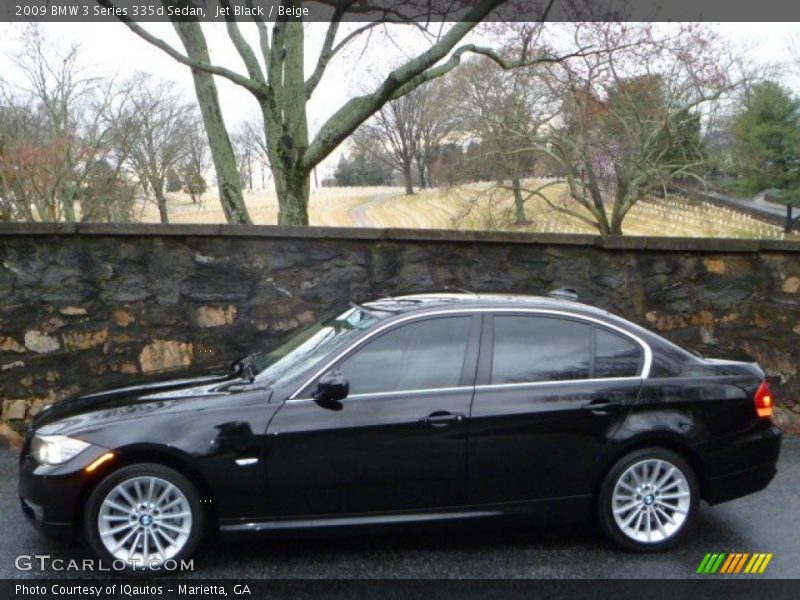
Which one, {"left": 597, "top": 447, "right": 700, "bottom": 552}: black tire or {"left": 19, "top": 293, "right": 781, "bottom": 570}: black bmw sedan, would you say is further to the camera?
{"left": 597, "top": 447, "right": 700, "bottom": 552}: black tire

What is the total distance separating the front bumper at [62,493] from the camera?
4055mm

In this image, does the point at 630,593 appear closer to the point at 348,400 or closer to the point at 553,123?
the point at 348,400

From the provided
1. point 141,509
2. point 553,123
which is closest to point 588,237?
point 141,509

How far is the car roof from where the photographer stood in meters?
4.70

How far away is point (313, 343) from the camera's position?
15.8 ft

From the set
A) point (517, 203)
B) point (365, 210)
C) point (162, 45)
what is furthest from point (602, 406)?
point (365, 210)

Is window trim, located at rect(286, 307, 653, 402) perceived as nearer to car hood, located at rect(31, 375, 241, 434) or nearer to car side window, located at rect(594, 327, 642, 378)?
car side window, located at rect(594, 327, 642, 378)

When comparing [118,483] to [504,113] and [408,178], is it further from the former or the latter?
[408,178]

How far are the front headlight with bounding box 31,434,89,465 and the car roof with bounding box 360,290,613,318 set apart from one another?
1.86 metres

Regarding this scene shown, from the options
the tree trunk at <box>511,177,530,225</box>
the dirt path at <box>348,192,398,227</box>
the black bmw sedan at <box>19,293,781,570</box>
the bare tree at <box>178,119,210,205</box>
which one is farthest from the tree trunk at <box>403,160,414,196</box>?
the black bmw sedan at <box>19,293,781,570</box>

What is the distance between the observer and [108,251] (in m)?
7.16
